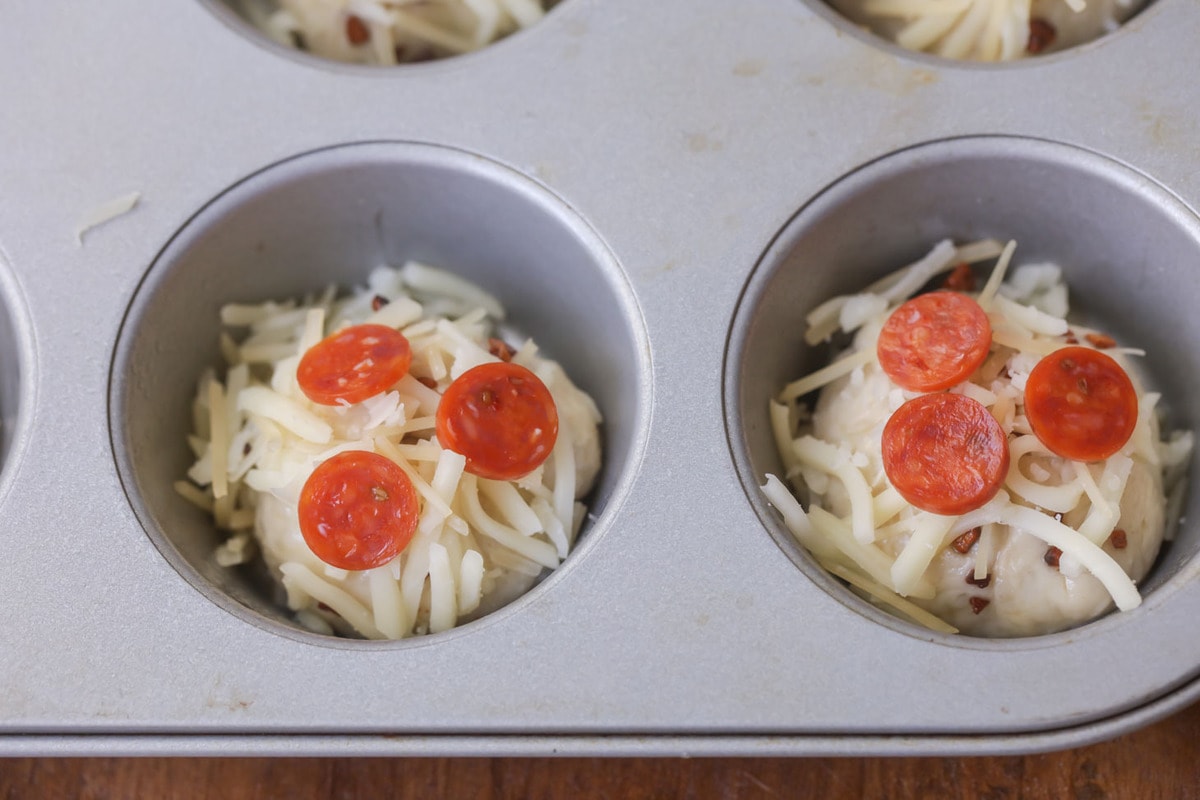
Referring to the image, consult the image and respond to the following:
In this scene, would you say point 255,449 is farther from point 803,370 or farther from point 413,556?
point 803,370

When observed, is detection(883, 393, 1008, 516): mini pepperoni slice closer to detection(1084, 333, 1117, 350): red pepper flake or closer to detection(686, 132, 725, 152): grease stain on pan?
detection(1084, 333, 1117, 350): red pepper flake

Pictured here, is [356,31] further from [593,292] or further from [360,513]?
[360,513]

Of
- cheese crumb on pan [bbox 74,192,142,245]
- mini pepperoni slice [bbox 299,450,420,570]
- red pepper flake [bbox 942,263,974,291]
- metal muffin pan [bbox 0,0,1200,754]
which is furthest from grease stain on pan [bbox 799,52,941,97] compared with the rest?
cheese crumb on pan [bbox 74,192,142,245]

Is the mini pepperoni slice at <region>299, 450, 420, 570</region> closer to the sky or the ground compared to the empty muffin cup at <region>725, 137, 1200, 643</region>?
closer to the ground

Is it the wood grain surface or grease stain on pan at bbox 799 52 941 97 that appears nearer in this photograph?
the wood grain surface

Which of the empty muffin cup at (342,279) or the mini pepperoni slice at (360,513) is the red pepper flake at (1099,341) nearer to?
the empty muffin cup at (342,279)

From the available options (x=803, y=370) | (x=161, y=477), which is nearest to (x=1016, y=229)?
(x=803, y=370)
